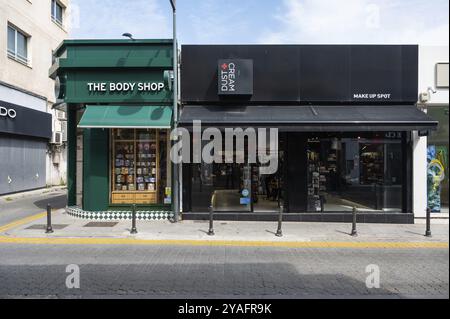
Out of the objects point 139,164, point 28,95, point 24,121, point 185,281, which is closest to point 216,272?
point 185,281

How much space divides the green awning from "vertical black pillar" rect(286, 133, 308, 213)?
13.9 ft

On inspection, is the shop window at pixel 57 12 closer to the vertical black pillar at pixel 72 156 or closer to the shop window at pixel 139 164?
the vertical black pillar at pixel 72 156

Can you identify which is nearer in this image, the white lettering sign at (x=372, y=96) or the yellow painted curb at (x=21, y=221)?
the yellow painted curb at (x=21, y=221)

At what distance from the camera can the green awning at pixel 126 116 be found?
1173cm

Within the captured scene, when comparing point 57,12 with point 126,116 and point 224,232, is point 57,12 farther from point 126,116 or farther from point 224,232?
point 224,232

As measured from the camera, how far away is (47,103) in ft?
81.1

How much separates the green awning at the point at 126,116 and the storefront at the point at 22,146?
10.3 meters

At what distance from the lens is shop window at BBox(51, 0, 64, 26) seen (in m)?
23.7

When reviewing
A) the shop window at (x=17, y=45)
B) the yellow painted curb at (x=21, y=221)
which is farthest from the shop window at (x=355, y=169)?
the shop window at (x=17, y=45)

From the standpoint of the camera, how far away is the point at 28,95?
72.8 feet

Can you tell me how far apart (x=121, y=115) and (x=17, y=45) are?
13942mm

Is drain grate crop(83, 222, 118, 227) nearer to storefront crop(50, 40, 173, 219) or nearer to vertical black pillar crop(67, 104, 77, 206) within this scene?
storefront crop(50, 40, 173, 219)

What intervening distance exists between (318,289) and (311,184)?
23.0ft

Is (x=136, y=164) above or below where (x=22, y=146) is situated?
below
